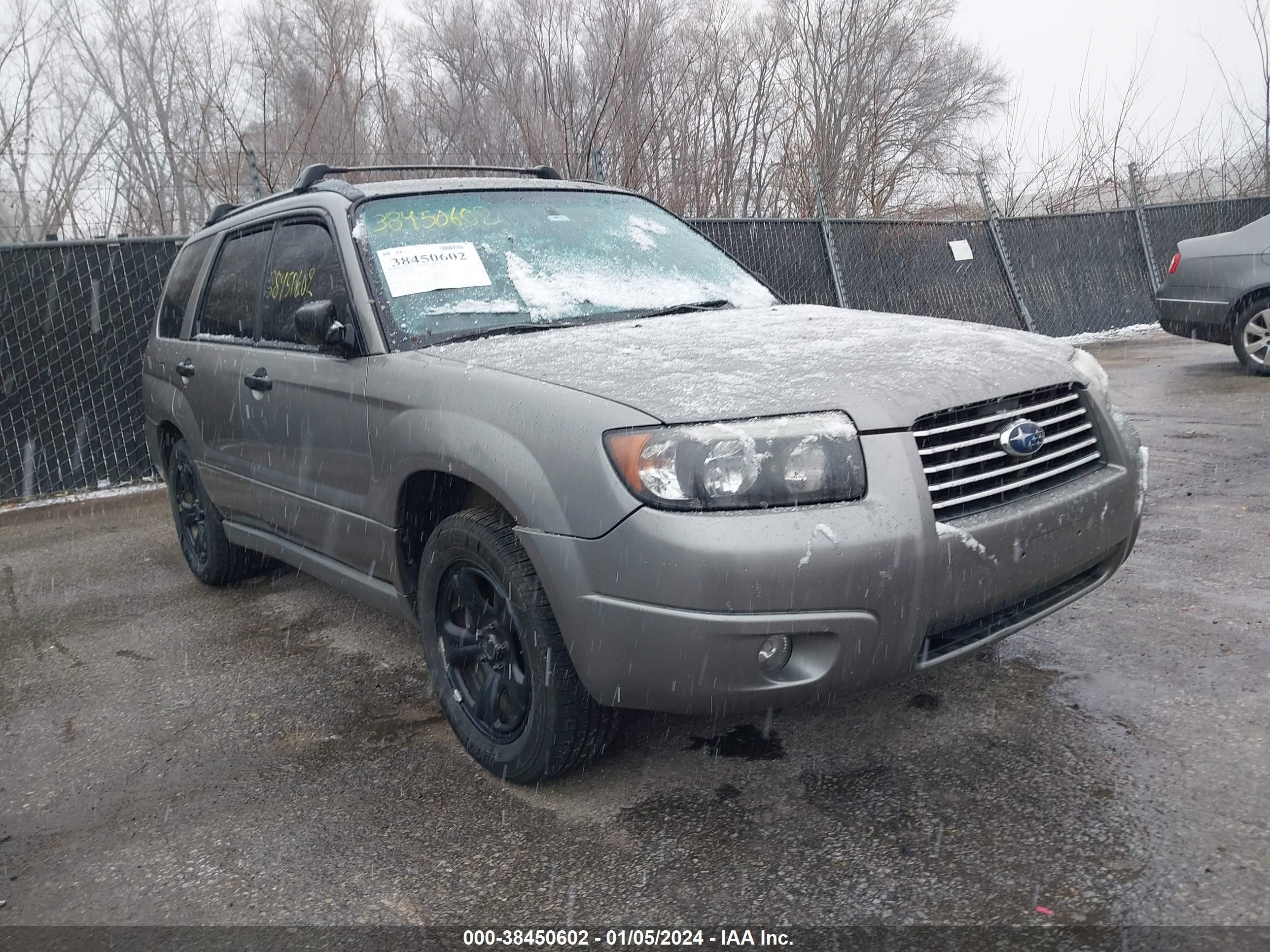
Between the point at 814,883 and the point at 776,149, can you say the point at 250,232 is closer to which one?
the point at 814,883

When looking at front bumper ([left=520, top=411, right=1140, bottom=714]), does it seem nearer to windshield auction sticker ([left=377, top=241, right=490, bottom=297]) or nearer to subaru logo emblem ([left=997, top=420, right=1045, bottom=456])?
subaru logo emblem ([left=997, top=420, right=1045, bottom=456])

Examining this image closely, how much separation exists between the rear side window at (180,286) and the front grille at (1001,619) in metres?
3.68

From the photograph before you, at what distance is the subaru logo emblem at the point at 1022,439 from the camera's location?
8.25 ft

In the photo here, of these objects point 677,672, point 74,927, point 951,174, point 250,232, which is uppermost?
point 951,174

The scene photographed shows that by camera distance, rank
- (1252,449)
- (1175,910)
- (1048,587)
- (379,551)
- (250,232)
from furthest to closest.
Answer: (1252,449), (250,232), (379,551), (1048,587), (1175,910)

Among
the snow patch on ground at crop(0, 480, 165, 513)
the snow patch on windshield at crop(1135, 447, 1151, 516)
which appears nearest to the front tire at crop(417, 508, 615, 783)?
the snow patch on windshield at crop(1135, 447, 1151, 516)

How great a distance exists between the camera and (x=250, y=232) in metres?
4.23

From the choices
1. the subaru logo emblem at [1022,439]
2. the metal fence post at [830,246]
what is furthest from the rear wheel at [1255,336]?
the subaru logo emblem at [1022,439]

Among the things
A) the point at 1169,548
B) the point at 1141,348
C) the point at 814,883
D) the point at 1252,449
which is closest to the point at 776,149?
the point at 1141,348

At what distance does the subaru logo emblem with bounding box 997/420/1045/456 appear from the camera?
2.52 metres

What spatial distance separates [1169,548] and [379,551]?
321 cm

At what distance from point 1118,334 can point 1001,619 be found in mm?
12306

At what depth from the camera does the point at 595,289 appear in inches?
135

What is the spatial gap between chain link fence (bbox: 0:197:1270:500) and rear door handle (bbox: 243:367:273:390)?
4.35 m
